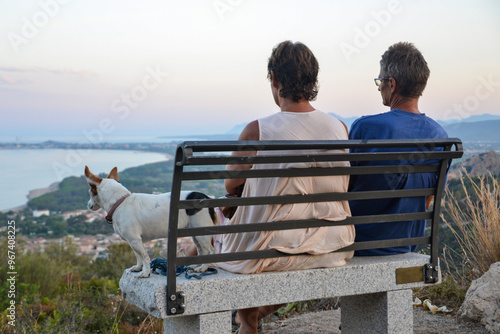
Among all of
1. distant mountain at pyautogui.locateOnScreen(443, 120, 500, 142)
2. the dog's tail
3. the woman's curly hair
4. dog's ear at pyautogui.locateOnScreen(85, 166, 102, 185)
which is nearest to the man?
the woman's curly hair

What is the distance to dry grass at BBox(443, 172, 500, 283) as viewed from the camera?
514 centimetres

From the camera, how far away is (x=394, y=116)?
11.1 feet

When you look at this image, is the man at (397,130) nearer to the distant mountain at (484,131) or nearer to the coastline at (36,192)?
the distant mountain at (484,131)

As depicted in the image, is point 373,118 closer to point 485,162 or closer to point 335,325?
point 335,325

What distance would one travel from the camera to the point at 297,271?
2.80 m

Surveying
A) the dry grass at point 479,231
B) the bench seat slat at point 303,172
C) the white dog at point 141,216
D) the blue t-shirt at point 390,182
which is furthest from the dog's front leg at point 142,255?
the dry grass at point 479,231

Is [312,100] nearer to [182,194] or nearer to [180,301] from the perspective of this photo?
[182,194]

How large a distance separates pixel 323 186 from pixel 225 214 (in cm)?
63

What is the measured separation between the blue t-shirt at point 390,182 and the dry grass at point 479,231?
2.09 m

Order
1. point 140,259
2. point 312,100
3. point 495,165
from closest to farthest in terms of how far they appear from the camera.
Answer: point 140,259, point 312,100, point 495,165

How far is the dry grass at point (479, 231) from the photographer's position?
16.9 feet

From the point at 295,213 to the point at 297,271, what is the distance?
11.5 inches

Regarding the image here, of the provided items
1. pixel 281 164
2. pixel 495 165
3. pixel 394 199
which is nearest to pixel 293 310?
pixel 394 199

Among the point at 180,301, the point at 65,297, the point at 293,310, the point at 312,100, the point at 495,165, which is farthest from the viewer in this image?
the point at 495,165
